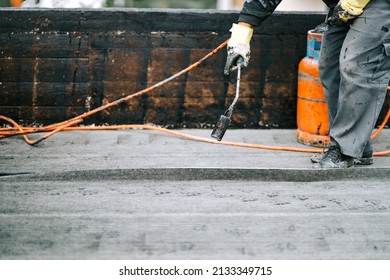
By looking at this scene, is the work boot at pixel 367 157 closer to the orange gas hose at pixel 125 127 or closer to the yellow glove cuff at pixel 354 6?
the orange gas hose at pixel 125 127

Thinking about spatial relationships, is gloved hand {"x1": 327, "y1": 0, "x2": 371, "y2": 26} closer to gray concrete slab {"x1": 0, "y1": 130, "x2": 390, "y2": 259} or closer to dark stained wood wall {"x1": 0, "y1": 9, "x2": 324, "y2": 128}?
gray concrete slab {"x1": 0, "y1": 130, "x2": 390, "y2": 259}

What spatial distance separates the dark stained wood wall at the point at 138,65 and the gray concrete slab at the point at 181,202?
381mm

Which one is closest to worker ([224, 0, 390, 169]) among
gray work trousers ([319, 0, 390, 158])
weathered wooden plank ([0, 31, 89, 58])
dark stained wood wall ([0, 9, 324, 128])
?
gray work trousers ([319, 0, 390, 158])

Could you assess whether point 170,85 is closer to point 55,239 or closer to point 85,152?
point 85,152

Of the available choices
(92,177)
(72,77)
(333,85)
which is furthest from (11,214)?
(333,85)

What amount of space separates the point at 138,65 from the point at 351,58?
2.09m

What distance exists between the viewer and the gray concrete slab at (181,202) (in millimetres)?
3389

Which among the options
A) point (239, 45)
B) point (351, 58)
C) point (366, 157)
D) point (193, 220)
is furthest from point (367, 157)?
point (193, 220)

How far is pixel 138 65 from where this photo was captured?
18.6 feet

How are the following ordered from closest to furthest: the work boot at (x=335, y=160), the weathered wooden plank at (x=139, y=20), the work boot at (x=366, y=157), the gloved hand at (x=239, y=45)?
the gloved hand at (x=239, y=45)
the work boot at (x=335, y=160)
the work boot at (x=366, y=157)
the weathered wooden plank at (x=139, y=20)

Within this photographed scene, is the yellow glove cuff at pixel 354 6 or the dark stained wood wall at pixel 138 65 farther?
the dark stained wood wall at pixel 138 65

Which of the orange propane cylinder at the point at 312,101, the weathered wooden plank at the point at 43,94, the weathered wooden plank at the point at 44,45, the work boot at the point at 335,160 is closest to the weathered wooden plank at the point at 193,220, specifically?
the work boot at the point at 335,160

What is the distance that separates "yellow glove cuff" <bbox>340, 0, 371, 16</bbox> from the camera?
4.24 meters

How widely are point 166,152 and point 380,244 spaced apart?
212 cm
